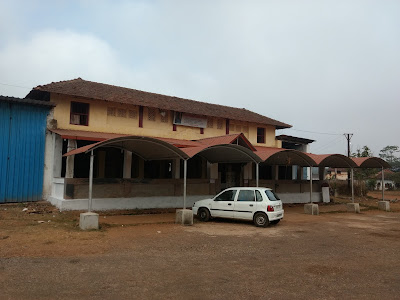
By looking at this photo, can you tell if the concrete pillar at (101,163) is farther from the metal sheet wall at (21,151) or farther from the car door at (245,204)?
the car door at (245,204)

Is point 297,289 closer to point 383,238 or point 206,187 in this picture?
point 383,238

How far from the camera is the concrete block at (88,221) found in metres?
11.0

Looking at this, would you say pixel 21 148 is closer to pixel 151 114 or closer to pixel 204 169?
pixel 151 114

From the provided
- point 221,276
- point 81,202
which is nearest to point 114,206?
point 81,202

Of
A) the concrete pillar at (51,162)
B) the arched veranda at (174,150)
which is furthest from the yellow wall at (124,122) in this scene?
the arched veranda at (174,150)

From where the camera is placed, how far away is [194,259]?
7820 mm

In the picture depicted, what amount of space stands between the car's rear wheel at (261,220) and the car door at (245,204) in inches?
8.3

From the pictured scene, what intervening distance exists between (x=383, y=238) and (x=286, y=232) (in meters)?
3.21

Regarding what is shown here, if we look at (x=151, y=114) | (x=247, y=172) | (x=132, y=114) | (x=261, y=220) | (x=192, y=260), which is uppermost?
(x=151, y=114)

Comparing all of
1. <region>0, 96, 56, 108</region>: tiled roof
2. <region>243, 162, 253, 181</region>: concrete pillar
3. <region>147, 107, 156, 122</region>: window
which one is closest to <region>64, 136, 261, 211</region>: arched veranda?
<region>243, 162, 253, 181</region>: concrete pillar

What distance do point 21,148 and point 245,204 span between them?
11045mm

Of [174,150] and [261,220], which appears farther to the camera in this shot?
[174,150]

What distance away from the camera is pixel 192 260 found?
25.3 ft

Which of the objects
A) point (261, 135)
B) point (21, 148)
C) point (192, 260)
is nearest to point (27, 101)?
point (21, 148)
